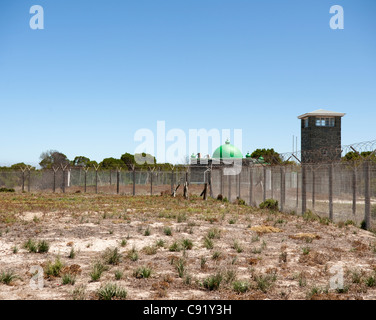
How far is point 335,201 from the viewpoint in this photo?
15.7m

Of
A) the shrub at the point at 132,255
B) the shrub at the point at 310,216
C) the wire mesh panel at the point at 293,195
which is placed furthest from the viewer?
the wire mesh panel at the point at 293,195

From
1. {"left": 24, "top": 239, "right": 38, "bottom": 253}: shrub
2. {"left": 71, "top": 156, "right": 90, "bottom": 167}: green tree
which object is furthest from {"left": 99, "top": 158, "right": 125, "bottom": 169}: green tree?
{"left": 24, "top": 239, "right": 38, "bottom": 253}: shrub

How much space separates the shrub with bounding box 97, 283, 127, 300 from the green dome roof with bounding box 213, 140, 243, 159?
63.1m

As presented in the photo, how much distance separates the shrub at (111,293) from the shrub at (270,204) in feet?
48.5

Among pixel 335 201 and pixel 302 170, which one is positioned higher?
pixel 302 170

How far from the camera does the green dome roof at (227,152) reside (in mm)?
69625

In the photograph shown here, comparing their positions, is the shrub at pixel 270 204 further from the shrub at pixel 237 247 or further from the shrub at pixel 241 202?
the shrub at pixel 237 247

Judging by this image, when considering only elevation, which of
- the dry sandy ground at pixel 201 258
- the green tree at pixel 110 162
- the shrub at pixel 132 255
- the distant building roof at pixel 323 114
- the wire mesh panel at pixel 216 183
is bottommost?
the dry sandy ground at pixel 201 258

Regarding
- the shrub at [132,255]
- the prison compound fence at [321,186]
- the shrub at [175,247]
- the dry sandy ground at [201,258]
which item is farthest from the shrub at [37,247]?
the prison compound fence at [321,186]

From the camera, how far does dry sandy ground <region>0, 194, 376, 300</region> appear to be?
6504 mm

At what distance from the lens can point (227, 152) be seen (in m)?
69.9
